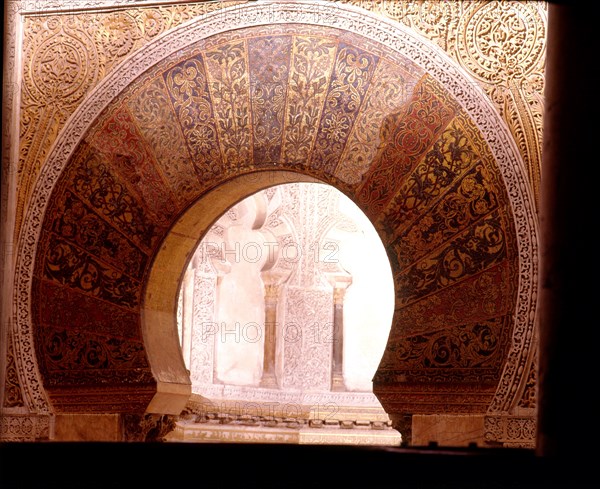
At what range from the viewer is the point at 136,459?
8.46 ft

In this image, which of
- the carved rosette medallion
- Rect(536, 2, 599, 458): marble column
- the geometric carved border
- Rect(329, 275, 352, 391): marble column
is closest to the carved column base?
Rect(329, 275, 352, 391): marble column

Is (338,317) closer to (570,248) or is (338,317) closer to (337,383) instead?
(337,383)

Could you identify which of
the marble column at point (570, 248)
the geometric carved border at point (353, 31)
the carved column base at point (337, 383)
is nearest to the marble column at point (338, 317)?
the carved column base at point (337, 383)

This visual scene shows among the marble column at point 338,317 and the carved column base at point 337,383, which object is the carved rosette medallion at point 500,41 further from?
the carved column base at point 337,383

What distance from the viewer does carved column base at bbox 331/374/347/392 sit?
31.7 feet

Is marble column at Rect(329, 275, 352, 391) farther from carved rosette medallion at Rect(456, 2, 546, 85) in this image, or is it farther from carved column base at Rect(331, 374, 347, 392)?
carved rosette medallion at Rect(456, 2, 546, 85)

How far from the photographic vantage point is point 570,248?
9.07ft

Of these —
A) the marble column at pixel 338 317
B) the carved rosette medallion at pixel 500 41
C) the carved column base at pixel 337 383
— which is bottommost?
the carved column base at pixel 337 383

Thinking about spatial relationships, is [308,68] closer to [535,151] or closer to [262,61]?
[262,61]

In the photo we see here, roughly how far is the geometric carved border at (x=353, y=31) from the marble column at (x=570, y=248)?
334cm

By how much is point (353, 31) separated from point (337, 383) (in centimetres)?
377

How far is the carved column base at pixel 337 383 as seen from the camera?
965 centimetres

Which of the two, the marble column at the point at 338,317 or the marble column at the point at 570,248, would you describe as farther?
the marble column at the point at 338,317

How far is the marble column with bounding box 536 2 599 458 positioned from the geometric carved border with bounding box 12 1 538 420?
11.0 ft
